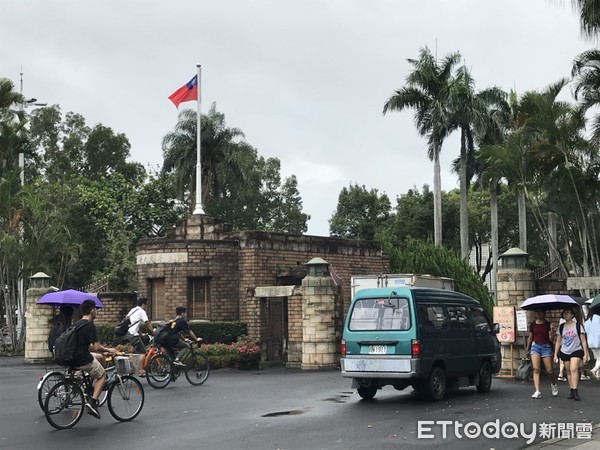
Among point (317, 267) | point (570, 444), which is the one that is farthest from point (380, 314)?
point (317, 267)

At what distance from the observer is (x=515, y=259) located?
20672 mm

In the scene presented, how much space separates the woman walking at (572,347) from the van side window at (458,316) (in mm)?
1880

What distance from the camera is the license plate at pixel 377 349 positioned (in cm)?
1469

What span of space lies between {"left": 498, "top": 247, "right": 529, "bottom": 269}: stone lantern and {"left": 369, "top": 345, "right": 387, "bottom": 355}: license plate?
6916mm

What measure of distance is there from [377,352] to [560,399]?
3.35 m

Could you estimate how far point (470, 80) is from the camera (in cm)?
4422

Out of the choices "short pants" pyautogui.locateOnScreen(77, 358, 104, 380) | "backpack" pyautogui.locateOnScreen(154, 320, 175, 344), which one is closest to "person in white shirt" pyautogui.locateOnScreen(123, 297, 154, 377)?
"backpack" pyautogui.locateOnScreen(154, 320, 175, 344)

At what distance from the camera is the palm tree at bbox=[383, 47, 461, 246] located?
43656 mm

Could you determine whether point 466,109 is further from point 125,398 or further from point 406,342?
point 125,398

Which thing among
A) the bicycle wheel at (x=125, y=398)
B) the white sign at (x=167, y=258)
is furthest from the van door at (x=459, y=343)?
the white sign at (x=167, y=258)

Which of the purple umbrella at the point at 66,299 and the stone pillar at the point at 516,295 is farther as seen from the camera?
the stone pillar at the point at 516,295

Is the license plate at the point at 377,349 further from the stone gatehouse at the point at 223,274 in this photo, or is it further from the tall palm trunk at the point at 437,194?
the tall palm trunk at the point at 437,194

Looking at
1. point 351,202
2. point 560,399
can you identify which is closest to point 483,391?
point 560,399

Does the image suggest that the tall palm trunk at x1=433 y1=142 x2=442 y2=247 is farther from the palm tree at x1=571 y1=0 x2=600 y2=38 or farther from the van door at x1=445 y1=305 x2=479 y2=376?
the van door at x1=445 y1=305 x2=479 y2=376
